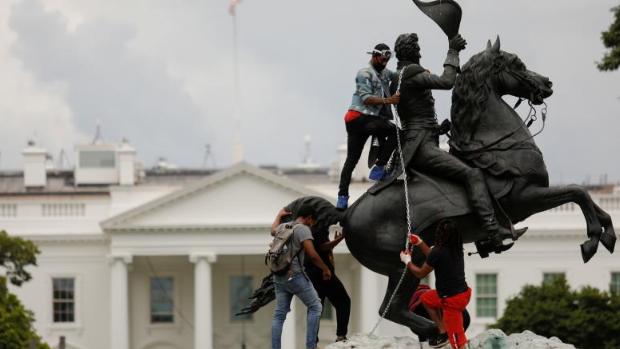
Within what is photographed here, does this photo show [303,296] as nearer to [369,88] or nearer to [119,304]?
[369,88]

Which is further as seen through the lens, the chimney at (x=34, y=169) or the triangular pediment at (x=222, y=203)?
the chimney at (x=34, y=169)

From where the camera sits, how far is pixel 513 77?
12523mm

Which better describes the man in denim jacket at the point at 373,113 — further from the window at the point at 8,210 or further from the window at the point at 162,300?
the window at the point at 162,300

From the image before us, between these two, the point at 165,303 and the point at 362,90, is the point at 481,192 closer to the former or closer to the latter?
the point at 362,90

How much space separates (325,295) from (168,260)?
2189 inches

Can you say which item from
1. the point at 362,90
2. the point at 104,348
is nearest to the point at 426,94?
Result: the point at 362,90

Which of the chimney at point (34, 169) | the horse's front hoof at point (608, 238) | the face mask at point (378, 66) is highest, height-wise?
the chimney at point (34, 169)

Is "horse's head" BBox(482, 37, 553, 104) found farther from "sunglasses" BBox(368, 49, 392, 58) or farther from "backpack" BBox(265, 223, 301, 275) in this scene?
"backpack" BBox(265, 223, 301, 275)

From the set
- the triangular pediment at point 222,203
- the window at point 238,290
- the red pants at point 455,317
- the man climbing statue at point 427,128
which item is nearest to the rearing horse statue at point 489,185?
the man climbing statue at point 427,128

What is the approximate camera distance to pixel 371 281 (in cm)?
6556

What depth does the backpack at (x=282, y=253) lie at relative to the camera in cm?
1283

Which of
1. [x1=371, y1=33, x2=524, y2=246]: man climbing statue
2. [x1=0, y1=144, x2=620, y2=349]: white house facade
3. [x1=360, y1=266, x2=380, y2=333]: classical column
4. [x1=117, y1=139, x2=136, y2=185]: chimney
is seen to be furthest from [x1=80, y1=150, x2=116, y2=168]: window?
[x1=371, y1=33, x2=524, y2=246]: man climbing statue

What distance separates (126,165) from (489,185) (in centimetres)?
6454

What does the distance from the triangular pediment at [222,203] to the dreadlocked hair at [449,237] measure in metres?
51.9
